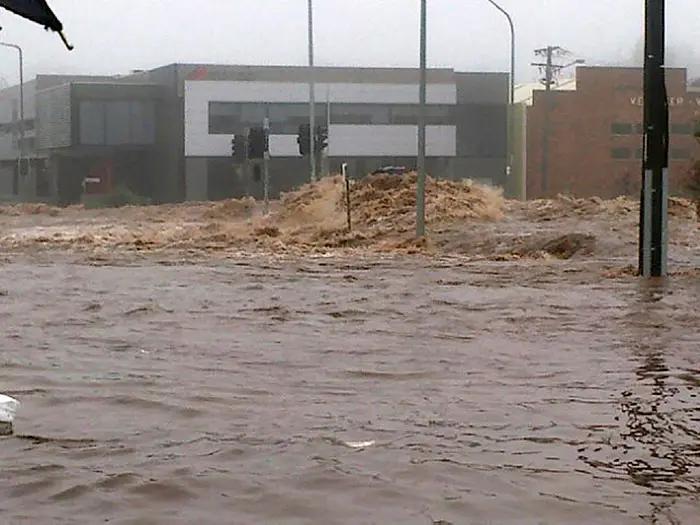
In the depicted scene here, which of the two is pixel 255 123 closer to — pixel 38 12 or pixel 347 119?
pixel 347 119

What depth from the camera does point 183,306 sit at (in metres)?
14.0

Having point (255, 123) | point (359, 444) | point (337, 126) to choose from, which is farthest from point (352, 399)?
point (255, 123)

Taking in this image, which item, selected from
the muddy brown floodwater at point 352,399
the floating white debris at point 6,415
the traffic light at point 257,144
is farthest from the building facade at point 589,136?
the floating white debris at point 6,415

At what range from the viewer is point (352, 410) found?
7250 mm

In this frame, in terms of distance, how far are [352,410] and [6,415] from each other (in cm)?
179

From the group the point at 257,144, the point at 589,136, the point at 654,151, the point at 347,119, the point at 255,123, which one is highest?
the point at 347,119

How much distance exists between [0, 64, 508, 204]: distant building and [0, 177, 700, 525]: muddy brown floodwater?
5078cm

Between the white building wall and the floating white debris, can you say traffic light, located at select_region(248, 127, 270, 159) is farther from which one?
the floating white debris

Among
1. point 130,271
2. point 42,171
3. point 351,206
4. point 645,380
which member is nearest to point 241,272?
point 130,271

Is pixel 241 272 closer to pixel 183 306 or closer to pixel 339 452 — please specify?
pixel 183 306

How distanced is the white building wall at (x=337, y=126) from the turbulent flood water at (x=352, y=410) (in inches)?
2118

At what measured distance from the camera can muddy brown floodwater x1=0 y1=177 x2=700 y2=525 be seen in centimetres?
521

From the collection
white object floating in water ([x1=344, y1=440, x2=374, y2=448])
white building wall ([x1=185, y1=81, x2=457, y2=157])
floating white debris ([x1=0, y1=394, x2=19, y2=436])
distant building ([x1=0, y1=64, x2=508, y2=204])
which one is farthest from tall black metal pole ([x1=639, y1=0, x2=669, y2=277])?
distant building ([x1=0, y1=64, x2=508, y2=204])

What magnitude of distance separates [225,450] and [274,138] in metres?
62.9
